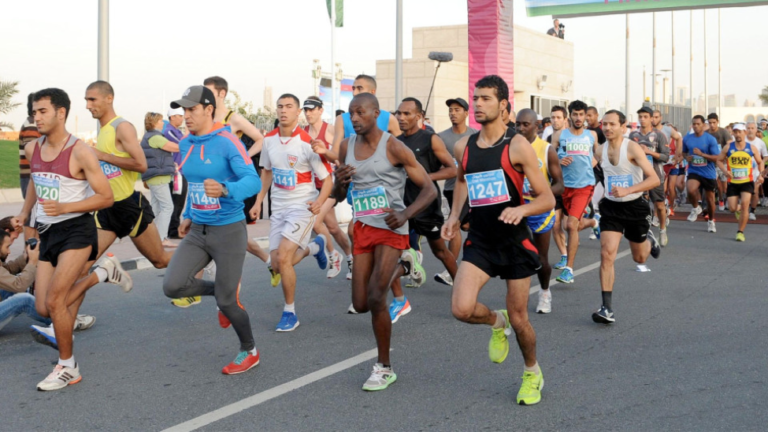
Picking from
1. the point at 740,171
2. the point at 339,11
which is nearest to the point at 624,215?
the point at 740,171

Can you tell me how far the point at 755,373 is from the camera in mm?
5719

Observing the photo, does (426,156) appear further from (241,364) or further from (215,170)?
(241,364)

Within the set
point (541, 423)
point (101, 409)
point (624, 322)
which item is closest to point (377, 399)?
point (541, 423)

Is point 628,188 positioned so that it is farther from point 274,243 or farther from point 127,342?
point 127,342

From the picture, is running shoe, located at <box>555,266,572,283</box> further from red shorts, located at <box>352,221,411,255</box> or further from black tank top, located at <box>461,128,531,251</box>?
black tank top, located at <box>461,128,531,251</box>

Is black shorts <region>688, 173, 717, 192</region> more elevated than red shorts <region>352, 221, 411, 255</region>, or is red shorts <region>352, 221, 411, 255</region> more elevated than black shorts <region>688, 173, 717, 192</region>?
black shorts <region>688, 173, 717, 192</region>

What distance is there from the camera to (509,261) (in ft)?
17.1

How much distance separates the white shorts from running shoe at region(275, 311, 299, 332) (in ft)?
2.02

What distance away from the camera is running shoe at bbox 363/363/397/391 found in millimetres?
5398

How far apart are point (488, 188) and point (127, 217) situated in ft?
10.7

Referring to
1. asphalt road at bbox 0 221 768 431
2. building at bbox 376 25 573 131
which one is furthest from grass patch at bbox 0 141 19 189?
building at bbox 376 25 573 131

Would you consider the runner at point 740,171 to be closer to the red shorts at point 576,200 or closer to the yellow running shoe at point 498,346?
the red shorts at point 576,200

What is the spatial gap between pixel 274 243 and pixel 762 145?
12.8 meters

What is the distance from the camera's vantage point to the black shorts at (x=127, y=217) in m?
6.83
